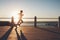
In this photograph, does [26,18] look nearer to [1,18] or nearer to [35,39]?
[1,18]

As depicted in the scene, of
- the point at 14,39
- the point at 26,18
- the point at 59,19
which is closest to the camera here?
the point at 14,39

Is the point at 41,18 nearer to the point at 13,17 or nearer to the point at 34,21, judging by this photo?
the point at 34,21

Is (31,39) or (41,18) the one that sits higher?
(41,18)

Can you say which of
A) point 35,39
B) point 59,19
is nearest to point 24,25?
point 59,19

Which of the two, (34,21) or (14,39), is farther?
(34,21)

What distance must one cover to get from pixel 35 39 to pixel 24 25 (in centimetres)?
993

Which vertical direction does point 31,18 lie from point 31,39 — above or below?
above

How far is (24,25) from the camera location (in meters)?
22.5

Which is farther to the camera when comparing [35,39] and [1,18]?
[1,18]

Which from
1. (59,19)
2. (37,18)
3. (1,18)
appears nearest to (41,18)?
(37,18)

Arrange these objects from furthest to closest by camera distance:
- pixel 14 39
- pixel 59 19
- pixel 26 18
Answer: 1. pixel 26 18
2. pixel 59 19
3. pixel 14 39

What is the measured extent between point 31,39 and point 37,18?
925cm

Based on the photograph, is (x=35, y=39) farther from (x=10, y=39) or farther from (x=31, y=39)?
(x=10, y=39)

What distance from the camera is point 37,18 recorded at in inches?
853
